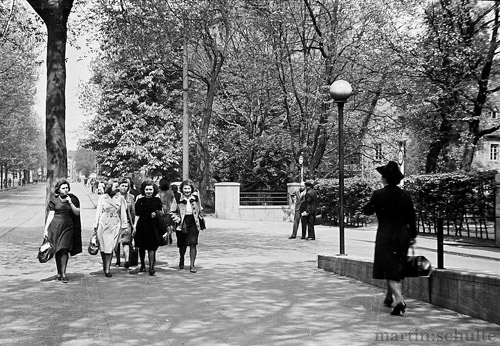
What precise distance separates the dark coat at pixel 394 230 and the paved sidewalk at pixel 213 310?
59 cm

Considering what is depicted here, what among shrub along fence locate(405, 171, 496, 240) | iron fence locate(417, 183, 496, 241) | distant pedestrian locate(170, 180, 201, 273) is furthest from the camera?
shrub along fence locate(405, 171, 496, 240)

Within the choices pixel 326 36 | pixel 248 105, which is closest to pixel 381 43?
pixel 326 36

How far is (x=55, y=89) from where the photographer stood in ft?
41.5

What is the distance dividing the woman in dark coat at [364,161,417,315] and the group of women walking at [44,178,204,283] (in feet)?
15.2

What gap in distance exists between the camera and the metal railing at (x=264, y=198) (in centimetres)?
2994

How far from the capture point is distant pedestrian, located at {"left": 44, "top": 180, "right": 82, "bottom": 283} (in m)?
9.43

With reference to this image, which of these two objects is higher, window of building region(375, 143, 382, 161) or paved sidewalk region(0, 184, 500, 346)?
window of building region(375, 143, 382, 161)

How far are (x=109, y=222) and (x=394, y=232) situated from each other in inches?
215

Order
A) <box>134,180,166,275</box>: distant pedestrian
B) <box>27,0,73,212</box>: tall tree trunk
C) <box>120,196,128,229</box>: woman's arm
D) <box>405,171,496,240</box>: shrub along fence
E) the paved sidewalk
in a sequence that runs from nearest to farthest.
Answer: the paved sidewalk → <box>134,180,166,275</box>: distant pedestrian → <box>120,196,128,229</box>: woman's arm → <box>27,0,73,212</box>: tall tree trunk → <box>405,171,496,240</box>: shrub along fence

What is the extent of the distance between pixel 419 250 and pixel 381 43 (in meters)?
11.1

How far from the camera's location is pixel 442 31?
67.5 ft

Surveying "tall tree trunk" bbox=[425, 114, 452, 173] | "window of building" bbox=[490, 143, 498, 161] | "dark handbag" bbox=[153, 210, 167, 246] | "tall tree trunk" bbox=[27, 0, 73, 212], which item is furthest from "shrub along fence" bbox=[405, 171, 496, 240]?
"window of building" bbox=[490, 143, 498, 161]

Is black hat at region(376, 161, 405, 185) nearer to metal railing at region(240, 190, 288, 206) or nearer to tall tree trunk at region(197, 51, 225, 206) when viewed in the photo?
metal railing at region(240, 190, 288, 206)

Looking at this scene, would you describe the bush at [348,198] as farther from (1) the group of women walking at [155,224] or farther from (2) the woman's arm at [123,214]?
(2) the woman's arm at [123,214]
